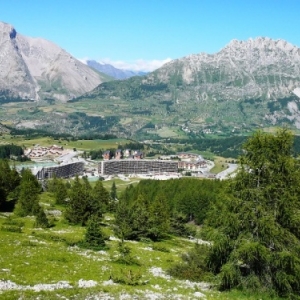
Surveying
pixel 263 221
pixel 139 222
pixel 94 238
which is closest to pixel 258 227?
pixel 263 221

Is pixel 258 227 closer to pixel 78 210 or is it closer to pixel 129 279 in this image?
pixel 129 279

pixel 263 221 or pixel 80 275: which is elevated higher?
pixel 263 221

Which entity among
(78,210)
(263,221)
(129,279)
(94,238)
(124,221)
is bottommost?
(124,221)

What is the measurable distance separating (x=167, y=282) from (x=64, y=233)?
24374 millimetres

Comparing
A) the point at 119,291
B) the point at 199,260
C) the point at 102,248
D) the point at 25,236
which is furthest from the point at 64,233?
the point at 119,291

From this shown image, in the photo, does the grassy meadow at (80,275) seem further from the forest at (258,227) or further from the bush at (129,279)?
the forest at (258,227)

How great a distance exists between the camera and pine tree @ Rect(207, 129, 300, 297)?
31281mm

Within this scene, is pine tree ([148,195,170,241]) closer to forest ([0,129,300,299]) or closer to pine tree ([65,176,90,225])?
pine tree ([65,176,90,225])

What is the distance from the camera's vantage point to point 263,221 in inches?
1246

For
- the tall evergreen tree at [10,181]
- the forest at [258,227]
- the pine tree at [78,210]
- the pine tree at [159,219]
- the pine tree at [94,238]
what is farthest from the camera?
the tall evergreen tree at [10,181]

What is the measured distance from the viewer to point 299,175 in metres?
33.3

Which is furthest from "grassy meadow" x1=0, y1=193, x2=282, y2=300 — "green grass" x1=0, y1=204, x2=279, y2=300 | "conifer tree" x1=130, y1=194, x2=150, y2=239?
"conifer tree" x1=130, y1=194, x2=150, y2=239

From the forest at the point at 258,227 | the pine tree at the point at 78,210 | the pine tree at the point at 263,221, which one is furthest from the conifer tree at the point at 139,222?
the pine tree at the point at 263,221

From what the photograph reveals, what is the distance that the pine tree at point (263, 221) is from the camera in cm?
3128
